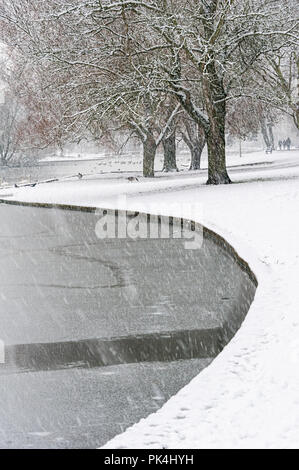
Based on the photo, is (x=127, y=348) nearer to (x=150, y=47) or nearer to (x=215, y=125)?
(x=150, y=47)

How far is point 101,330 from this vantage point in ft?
28.0

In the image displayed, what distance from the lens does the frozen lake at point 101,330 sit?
→ 19.0 ft

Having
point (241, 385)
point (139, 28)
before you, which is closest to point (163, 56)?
point (139, 28)

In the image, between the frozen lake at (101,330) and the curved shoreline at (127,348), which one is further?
the curved shoreline at (127,348)

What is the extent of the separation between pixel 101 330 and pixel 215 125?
22.5 meters

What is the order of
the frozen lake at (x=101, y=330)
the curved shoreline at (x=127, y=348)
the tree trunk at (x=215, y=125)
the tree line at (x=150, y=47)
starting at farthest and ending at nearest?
the tree trunk at (x=215, y=125), the tree line at (x=150, y=47), the curved shoreline at (x=127, y=348), the frozen lake at (x=101, y=330)

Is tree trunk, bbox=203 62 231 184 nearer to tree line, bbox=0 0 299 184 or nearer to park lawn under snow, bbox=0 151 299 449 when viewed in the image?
tree line, bbox=0 0 299 184

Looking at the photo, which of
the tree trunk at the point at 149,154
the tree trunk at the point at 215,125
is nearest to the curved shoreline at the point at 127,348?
the tree trunk at the point at 215,125

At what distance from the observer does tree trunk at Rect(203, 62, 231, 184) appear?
97.4ft

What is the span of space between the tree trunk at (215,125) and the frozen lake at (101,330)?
47.9ft

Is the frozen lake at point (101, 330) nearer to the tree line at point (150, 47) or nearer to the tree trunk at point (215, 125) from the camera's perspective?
the tree line at point (150, 47)

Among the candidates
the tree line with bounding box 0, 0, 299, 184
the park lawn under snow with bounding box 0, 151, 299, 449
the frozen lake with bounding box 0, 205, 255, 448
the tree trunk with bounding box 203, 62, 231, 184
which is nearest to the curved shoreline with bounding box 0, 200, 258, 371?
the frozen lake with bounding box 0, 205, 255, 448

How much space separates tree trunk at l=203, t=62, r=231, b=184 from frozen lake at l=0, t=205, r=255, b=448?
47.9ft

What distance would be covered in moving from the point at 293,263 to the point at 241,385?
18.5 feet
